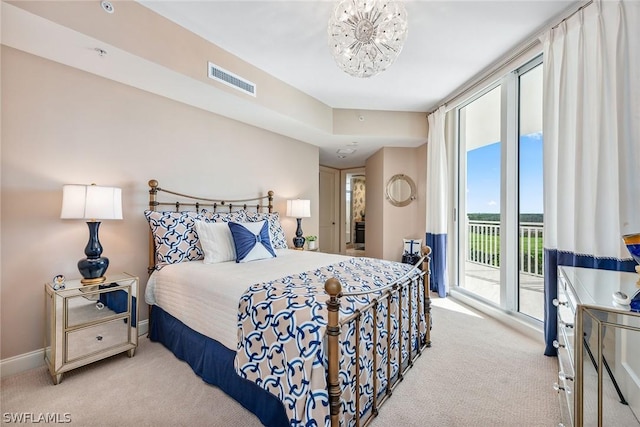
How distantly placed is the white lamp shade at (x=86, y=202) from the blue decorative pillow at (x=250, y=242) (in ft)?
3.19

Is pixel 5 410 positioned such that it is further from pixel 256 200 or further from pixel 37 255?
pixel 256 200

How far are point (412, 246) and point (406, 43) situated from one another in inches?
121

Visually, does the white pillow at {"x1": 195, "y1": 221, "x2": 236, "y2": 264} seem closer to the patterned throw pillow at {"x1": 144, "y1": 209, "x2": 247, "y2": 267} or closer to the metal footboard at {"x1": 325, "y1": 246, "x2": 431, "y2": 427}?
the patterned throw pillow at {"x1": 144, "y1": 209, "x2": 247, "y2": 267}

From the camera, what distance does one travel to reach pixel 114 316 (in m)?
2.12

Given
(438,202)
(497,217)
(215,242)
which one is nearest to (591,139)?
(497,217)

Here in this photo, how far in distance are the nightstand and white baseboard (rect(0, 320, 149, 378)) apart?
6 centimetres

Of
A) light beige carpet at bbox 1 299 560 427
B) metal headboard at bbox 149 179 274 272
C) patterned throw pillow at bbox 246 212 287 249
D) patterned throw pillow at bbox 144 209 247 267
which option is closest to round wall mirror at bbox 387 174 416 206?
metal headboard at bbox 149 179 274 272

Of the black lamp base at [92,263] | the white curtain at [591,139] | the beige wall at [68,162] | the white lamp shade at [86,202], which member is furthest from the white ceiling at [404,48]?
the black lamp base at [92,263]

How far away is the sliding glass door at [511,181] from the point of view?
2.76m

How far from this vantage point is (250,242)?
8.45ft

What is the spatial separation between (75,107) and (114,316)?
1.77 meters

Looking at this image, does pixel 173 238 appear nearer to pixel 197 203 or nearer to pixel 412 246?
pixel 197 203

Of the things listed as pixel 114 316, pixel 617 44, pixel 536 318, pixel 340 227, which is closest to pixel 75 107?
pixel 114 316

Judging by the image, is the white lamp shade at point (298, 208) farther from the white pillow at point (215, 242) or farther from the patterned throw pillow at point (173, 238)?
the patterned throw pillow at point (173, 238)
